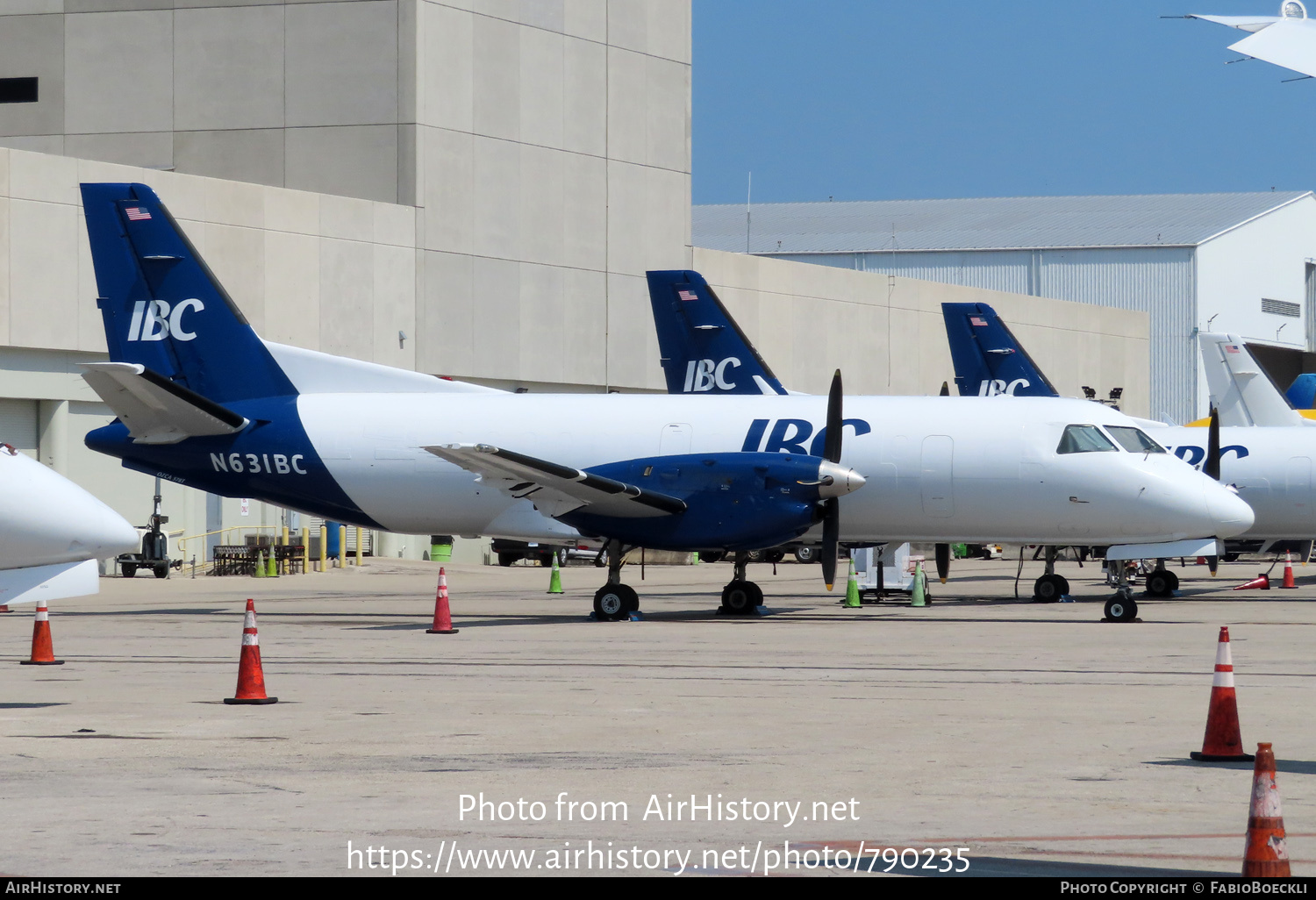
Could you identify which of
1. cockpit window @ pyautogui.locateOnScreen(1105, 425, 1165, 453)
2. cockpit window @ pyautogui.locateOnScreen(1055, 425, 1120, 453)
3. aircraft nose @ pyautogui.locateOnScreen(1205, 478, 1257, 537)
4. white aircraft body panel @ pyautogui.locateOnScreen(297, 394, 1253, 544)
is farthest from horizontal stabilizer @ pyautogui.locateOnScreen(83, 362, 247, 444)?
aircraft nose @ pyautogui.locateOnScreen(1205, 478, 1257, 537)

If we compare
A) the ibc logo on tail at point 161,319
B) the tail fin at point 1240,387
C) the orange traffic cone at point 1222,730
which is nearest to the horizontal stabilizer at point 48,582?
the orange traffic cone at point 1222,730

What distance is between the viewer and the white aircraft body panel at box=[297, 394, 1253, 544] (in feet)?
77.8

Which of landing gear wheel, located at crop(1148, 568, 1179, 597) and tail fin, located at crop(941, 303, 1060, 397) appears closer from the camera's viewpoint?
landing gear wheel, located at crop(1148, 568, 1179, 597)

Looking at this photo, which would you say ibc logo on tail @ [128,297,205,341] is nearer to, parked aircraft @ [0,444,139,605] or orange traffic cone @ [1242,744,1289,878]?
parked aircraft @ [0,444,139,605]

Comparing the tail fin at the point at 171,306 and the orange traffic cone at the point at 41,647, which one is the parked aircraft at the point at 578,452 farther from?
the orange traffic cone at the point at 41,647

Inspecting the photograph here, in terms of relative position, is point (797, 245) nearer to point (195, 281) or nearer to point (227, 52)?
point (227, 52)

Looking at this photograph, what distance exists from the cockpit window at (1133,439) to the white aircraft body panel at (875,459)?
14 cm

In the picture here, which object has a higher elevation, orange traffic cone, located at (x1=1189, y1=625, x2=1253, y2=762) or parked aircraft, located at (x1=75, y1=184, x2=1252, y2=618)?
parked aircraft, located at (x1=75, y1=184, x2=1252, y2=618)

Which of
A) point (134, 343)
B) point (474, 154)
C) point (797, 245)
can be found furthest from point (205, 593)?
point (797, 245)

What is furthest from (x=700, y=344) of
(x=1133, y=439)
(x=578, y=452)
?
(x=1133, y=439)

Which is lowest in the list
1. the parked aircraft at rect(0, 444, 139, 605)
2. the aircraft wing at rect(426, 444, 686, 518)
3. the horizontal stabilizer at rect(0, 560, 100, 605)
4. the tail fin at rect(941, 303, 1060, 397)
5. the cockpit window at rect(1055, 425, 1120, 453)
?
the horizontal stabilizer at rect(0, 560, 100, 605)

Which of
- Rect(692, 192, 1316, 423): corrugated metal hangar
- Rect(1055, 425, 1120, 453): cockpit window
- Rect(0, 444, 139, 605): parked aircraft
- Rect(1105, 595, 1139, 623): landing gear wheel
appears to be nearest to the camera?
Rect(0, 444, 139, 605): parked aircraft

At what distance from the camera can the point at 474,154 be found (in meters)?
49.9

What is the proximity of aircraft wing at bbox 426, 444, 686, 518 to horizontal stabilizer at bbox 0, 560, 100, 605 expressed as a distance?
30.4 feet
